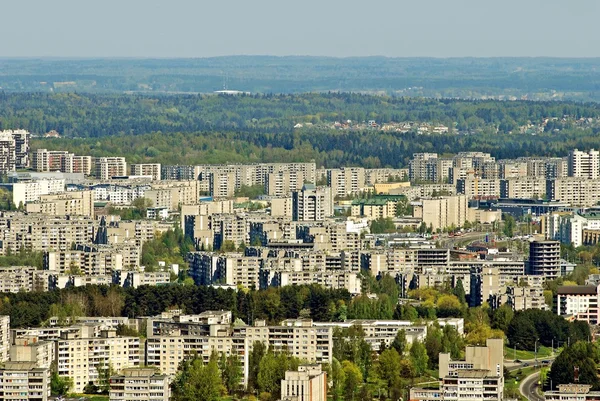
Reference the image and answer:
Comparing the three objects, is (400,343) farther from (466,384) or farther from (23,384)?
(23,384)

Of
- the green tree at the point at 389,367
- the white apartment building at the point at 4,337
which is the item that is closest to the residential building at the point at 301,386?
the green tree at the point at 389,367

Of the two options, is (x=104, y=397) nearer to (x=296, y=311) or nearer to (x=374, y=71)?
(x=296, y=311)

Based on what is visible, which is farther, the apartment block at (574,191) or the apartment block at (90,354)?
the apartment block at (574,191)

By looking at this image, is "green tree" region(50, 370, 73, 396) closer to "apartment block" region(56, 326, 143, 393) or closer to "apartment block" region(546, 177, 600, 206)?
"apartment block" region(56, 326, 143, 393)

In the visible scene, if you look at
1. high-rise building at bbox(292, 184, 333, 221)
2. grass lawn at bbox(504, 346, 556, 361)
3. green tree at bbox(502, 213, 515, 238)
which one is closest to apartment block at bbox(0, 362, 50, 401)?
grass lawn at bbox(504, 346, 556, 361)

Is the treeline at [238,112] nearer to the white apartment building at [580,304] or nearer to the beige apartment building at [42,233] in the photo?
the beige apartment building at [42,233]

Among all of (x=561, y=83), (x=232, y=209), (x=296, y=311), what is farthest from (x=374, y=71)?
(x=296, y=311)
